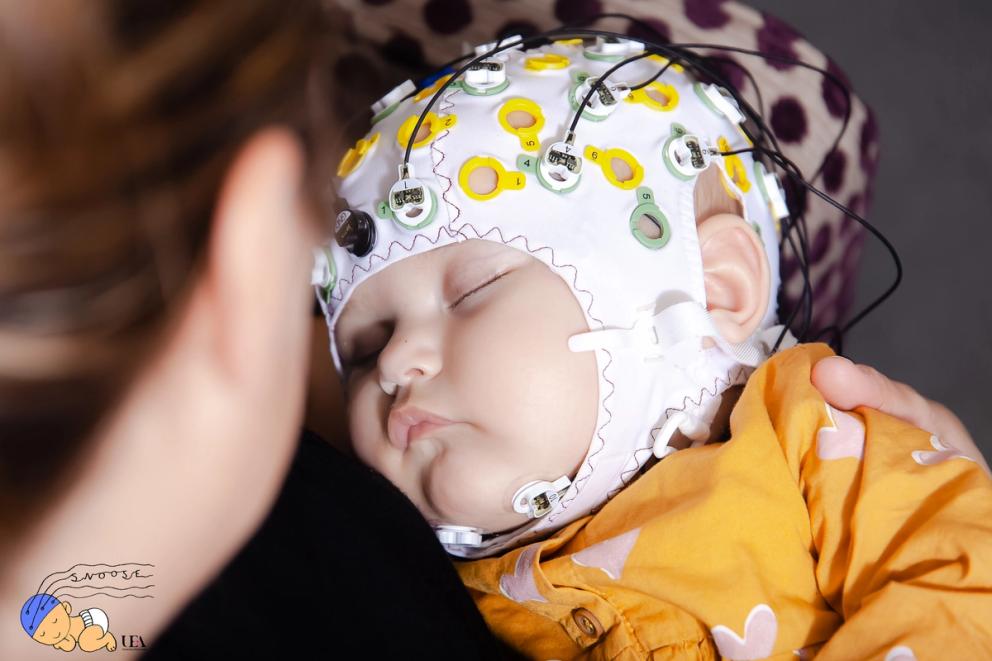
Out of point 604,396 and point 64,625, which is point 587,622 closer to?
point 604,396

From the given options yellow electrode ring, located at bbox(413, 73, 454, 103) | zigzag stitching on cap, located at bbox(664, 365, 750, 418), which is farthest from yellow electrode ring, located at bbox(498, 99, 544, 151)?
zigzag stitching on cap, located at bbox(664, 365, 750, 418)

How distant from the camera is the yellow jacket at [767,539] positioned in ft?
3.23

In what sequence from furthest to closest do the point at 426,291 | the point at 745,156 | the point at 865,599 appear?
the point at 745,156, the point at 426,291, the point at 865,599

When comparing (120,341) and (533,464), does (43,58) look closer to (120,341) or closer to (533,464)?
(120,341)

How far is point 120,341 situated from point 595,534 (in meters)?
0.74

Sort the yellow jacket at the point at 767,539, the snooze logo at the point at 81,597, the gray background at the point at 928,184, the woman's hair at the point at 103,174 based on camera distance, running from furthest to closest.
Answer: the gray background at the point at 928,184 < the yellow jacket at the point at 767,539 < the snooze logo at the point at 81,597 < the woman's hair at the point at 103,174

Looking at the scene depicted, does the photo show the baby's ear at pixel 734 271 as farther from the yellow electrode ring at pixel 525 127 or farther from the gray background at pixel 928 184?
the gray background at pixel 928 184

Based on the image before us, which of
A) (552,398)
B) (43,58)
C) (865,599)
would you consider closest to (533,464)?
(552,398)

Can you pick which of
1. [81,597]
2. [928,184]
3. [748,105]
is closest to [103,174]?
[81,597]

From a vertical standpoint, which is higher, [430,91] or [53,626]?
[430,91]

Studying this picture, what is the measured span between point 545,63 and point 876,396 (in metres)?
0.64

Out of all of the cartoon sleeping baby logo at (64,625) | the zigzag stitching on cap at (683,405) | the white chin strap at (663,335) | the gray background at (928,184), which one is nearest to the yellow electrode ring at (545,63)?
the white chin strap at (663,335)

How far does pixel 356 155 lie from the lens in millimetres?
1169

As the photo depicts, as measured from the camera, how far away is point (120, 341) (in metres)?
0.54
